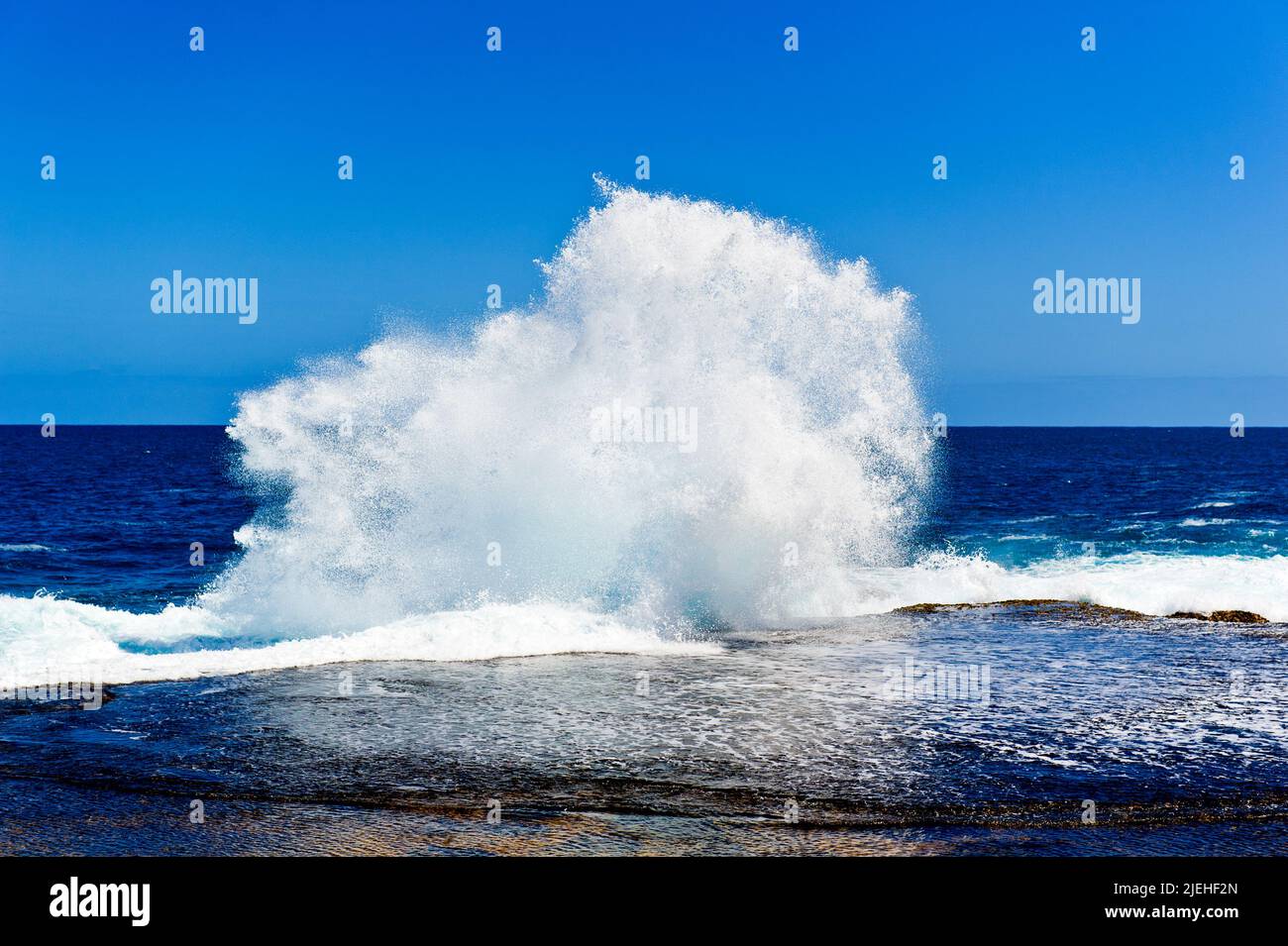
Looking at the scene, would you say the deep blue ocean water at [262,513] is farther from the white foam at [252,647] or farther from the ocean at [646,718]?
the white foam at [252,647]

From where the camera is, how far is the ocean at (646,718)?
8.52m

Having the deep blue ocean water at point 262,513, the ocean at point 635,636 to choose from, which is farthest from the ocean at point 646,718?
the deep blue ocean water at point 262,513

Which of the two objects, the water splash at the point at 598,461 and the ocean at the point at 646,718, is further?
the water splash at the point at 598,461

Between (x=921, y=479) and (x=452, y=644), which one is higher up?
(x=921, y=479)

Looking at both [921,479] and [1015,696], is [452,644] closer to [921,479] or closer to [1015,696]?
[1015,696]

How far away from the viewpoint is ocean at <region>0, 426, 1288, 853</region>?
8.52m

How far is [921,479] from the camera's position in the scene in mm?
63938

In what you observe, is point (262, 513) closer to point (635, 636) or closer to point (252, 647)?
point (252, 647)

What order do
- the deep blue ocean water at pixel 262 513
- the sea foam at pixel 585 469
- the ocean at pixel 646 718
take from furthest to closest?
1. the deep blue ocean water at pixel 262 513
2. the sea foam at pixel 585 469
3. the ocean at pixel 646 718

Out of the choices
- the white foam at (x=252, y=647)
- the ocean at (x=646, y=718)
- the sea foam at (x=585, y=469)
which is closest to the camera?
the ocean at (x=646, y=718)

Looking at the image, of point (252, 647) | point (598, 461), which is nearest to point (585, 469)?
point (598, 461)

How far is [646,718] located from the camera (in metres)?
12.0
